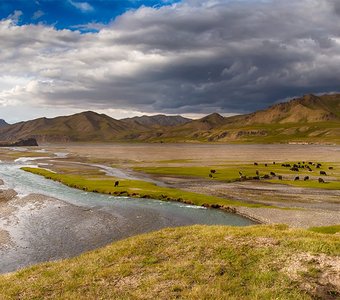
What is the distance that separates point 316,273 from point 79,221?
34.0 m

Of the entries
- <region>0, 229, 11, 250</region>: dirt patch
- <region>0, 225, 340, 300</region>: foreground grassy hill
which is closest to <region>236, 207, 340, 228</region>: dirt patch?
<region>0, 225, 340, 300</region>: foreground grassy hill

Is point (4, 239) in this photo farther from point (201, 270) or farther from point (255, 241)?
point (255, 241)

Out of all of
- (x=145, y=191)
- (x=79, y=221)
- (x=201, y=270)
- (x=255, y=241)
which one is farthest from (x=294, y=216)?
(x=201, y=270)

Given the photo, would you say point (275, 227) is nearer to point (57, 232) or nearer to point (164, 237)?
point (164, 237)

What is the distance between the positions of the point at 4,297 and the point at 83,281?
13.6 feet

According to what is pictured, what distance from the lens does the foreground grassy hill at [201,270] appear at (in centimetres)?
1814

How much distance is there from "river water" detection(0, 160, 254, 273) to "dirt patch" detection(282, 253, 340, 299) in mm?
21193

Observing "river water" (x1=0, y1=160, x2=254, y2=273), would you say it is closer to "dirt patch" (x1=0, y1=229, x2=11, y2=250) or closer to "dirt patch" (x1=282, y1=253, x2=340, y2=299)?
"dirt patch" (x1=0, y1=229, x2=11, y2=250)

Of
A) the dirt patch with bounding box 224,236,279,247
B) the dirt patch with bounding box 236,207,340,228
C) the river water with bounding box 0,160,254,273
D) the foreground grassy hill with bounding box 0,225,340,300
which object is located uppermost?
the dirt patch with bounding box 224,236,279,247

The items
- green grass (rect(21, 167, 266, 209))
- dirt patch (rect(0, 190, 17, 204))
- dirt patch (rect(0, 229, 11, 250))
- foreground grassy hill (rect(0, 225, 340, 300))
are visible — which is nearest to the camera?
foreground grassy hill (rect(0, 225, 340, 300))

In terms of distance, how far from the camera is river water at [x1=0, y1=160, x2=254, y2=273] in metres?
34.8

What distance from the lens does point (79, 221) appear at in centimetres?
4659

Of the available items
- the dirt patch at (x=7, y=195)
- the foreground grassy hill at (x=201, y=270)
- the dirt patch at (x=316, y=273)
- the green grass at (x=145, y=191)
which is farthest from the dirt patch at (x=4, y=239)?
the dirt patch at (x=316, y=273)

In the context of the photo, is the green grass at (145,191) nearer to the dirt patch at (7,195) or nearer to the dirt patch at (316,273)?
the dirt patch at (7,195)
